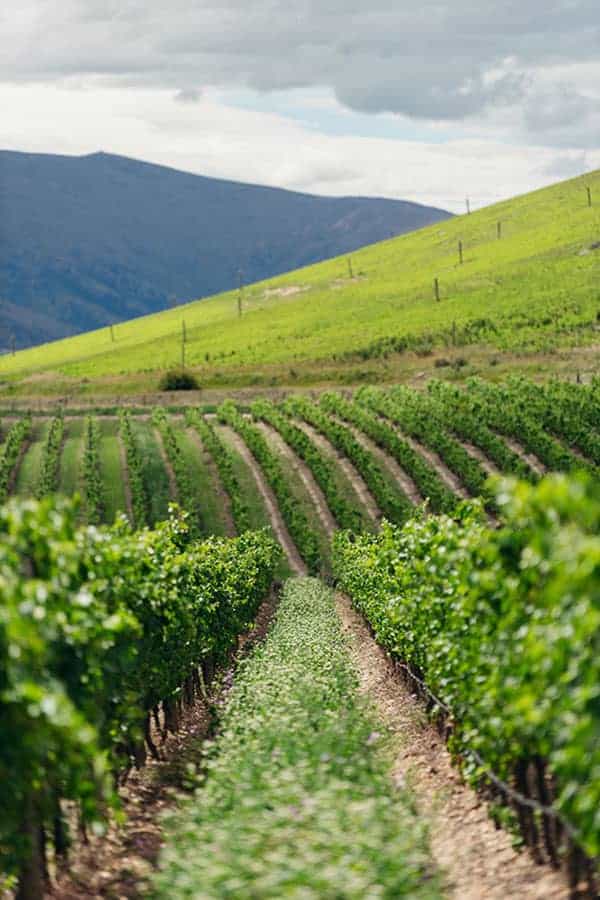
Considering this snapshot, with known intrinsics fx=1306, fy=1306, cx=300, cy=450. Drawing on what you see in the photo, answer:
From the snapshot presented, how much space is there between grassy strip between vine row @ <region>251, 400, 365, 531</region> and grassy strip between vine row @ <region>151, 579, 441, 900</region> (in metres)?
61.5

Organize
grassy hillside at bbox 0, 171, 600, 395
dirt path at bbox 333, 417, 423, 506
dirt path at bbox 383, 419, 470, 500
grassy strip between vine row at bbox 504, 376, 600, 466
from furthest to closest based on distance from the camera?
grassy hillside at bbox 0, 171, 600, 395, grassy strip between vine row at bbox 504, 376, 600, 466, dirt path at bbox 333, 417, 423, 506, dirt path at bbox 383, 419, 470, 500

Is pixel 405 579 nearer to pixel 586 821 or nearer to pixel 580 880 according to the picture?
pixel 580 880

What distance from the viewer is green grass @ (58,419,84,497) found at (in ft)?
314

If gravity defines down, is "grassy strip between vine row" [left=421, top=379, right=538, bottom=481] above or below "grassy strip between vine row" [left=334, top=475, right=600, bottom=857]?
above

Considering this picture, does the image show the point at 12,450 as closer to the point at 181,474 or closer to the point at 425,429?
the point at 181,474

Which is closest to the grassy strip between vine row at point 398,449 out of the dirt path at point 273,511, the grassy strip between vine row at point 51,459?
the dirt path at point 273,511

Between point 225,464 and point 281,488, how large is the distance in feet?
22.7

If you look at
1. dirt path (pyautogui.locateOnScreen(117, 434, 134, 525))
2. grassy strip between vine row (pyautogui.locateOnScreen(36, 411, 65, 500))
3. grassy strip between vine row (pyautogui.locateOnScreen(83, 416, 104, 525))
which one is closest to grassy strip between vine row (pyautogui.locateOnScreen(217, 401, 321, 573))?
dirt path (pyautogui.locateOnScreen(117, 434, 134, 525))

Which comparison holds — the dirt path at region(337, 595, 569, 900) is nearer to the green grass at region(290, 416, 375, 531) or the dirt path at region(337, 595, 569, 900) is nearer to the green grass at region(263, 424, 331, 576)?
the green grass at region(263, 424, 331, 576)

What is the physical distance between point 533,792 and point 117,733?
5861mm

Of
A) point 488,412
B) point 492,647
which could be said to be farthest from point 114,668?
point 488,412

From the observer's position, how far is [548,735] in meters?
14.3

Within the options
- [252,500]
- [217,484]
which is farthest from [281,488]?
[217,484]

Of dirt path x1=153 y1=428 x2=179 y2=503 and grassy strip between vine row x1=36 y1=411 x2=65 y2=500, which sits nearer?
dirt path x1=153 y1=428 x2=179 y2=503
